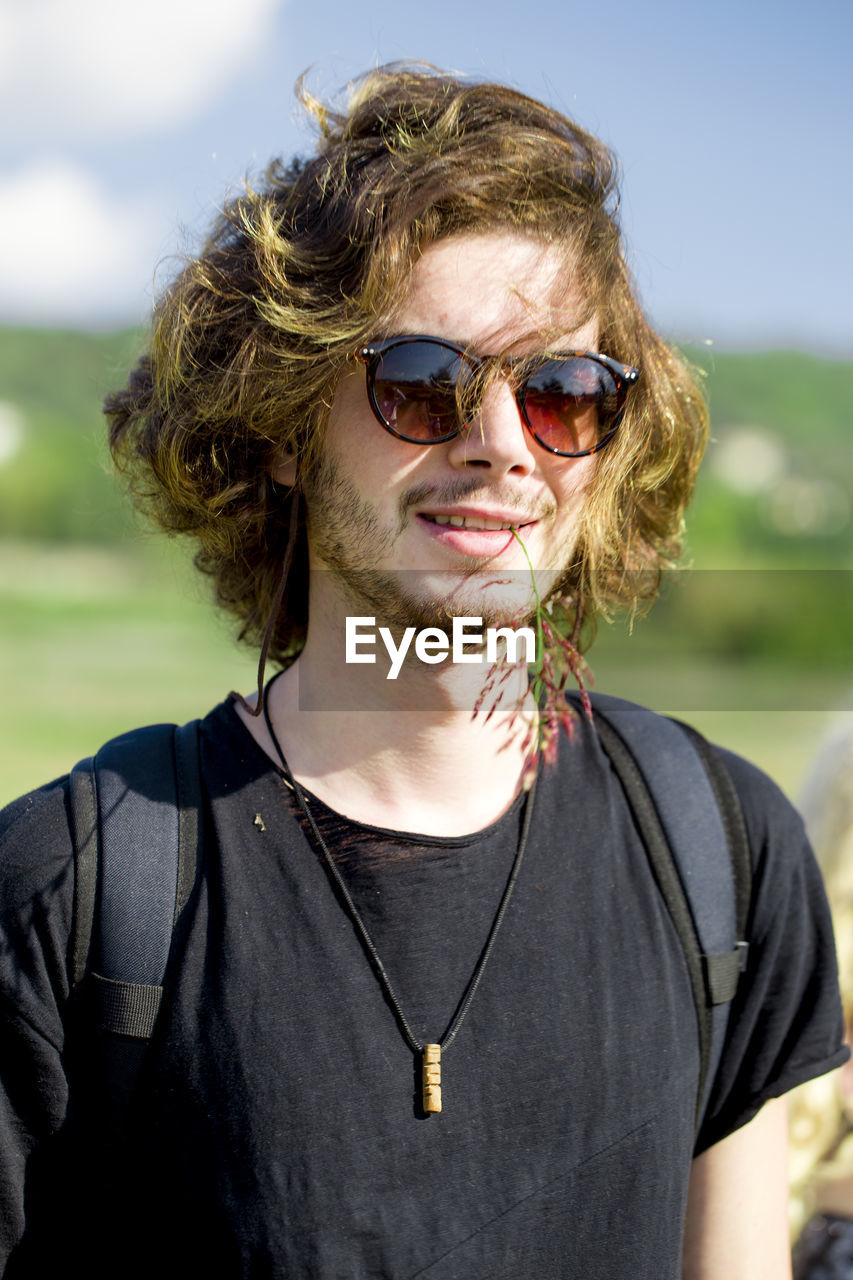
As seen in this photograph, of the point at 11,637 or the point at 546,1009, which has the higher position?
the point at 11,637

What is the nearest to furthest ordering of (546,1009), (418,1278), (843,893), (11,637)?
(418,1278) < (546,1009) < (843,893) < (11,637)

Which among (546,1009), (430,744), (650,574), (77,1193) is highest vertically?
(650,574)

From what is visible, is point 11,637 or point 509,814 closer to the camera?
point 509,814

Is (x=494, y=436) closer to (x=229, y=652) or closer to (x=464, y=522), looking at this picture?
(x=464, y=522)

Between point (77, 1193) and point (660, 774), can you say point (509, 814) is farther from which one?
point (77, 1193)

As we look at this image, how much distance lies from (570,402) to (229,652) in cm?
1294

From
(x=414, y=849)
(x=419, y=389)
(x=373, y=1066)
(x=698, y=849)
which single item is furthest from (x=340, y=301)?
(x=373, y=1066)

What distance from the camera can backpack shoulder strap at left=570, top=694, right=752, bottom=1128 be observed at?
5.75 ft

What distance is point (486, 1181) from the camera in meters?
1.56

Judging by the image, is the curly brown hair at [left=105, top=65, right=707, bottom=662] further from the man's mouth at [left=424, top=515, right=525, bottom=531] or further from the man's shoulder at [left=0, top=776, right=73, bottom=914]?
the man's shoulder at [left=0, top=776, right=73, bottom=914]

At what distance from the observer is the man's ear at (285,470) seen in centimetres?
202

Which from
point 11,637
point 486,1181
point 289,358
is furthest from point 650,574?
point 11,637

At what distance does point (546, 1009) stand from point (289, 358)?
114 cm

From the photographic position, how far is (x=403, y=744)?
186 cm
